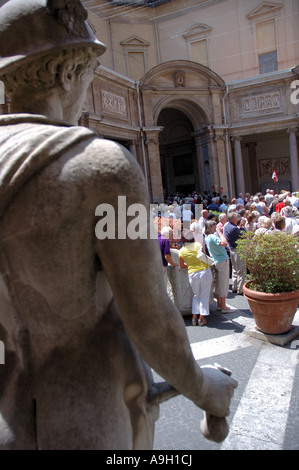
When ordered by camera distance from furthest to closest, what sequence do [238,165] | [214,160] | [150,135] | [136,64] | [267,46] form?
1. [136,64]
2. [267,46]
3. [238,165]
4. [214,160]
5. [150,135]

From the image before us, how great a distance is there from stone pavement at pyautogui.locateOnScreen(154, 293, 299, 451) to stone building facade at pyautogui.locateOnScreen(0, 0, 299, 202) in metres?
14.8

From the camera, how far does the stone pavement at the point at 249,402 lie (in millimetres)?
3170

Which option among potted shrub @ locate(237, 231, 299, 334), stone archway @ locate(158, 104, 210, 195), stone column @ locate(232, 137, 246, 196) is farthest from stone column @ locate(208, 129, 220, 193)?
potted shrub @ locate(237, 231, 299, 334)

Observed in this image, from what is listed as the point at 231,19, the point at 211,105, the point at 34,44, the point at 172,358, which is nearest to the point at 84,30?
the point at 34,44

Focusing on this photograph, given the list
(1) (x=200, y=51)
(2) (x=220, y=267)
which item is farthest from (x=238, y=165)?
(2) (x=220, y=267)

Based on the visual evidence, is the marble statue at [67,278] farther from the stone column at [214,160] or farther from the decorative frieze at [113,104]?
the stone column at [214,160]

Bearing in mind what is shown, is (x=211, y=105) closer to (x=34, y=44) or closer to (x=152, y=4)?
(x=152, y=4)

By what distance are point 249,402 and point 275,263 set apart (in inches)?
79.4

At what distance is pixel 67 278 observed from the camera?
40.3 inches

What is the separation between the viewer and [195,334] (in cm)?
586

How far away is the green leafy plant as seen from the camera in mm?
5141

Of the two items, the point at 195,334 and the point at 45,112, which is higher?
the point at 45,112

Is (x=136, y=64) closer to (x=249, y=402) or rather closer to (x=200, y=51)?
(x=200, y=51)
